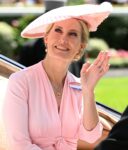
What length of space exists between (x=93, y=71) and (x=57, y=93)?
361 mm

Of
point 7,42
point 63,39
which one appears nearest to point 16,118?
point 63,39

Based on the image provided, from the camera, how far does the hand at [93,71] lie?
316cm

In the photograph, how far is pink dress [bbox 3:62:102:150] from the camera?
10.5 ft

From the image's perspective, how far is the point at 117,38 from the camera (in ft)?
61.2

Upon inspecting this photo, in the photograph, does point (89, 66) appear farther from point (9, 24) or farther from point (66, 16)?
point (9, 24)

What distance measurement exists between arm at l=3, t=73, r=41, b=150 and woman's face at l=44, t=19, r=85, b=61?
0.90 feet

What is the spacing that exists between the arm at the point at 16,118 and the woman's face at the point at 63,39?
0.90 ft

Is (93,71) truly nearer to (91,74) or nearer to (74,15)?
(91,74)

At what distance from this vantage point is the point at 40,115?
3.27 m

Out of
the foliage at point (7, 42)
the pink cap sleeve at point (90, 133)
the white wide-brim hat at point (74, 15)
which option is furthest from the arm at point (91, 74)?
the foliage at point (7, 42)

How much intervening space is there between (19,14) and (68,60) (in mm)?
14335

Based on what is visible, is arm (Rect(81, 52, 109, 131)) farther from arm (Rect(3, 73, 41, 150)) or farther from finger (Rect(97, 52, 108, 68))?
arm (Rect(3, 73, 41, 150))

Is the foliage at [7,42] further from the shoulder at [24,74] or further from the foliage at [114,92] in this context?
the shoulder at [24,74]

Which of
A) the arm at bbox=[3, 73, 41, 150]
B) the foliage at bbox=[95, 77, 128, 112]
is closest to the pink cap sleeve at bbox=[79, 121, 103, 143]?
the arm at bbox=[3, 73, 41, 150]
